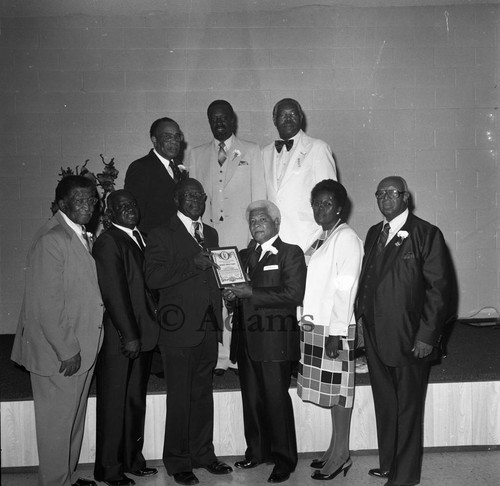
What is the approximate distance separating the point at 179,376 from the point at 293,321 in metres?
0.71

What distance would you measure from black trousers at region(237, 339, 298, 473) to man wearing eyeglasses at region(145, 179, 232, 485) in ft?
0.76

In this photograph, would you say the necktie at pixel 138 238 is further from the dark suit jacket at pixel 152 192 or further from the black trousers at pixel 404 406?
the black trousers at pixel 404 406

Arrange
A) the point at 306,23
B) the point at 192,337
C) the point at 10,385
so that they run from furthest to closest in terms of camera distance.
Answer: the point at 306,23
the point at 10,385
the point at 192,337

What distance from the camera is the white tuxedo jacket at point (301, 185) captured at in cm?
433

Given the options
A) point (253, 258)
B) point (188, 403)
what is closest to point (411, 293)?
point (253, 258)

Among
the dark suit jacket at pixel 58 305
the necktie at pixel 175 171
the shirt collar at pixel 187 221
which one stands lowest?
the dark suit jacket at pixel 58 305

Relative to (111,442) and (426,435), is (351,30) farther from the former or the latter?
(111,442)

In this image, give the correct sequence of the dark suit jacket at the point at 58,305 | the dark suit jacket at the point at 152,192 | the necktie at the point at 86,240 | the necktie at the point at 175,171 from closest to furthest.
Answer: the dark suit jacket at the point at 58,305 → the necktie at the point at 86,240 → the dark suit jacket at the point at 152,192 → the necktie at the point at 175,171

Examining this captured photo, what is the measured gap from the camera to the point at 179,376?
3590 mm

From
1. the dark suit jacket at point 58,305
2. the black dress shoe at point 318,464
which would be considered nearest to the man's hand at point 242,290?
the dark suit jacket at point 58,305

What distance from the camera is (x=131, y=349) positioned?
3.48 m

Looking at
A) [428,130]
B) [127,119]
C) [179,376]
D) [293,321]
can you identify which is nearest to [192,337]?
[179,376]

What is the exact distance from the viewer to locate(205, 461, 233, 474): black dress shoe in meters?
3.78

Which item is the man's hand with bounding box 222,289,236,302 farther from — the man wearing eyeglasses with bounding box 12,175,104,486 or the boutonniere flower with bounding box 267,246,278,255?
the man wearing eyeglasses with bounding box 12,175,104,486
